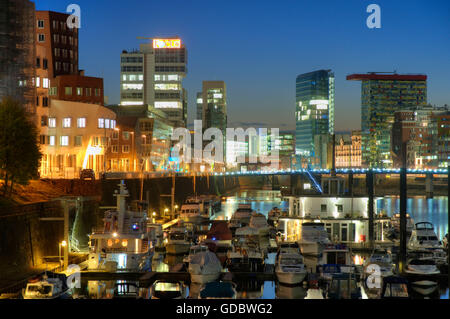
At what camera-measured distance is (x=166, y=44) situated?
6260 inches

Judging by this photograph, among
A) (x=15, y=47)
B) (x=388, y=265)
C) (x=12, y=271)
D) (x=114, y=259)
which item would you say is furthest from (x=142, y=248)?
(x=15, y=47)

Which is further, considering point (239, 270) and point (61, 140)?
point (61, 140)

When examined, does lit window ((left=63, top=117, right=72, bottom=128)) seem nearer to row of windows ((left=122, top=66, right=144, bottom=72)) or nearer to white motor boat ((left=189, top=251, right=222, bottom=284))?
white motor boat ((left=189, top=251, right=222, bottom=284))

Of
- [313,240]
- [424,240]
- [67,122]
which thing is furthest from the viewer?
[67,122]

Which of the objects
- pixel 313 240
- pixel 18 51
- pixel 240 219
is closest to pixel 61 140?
pixel 18 51

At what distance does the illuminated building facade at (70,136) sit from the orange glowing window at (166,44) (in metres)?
94.2

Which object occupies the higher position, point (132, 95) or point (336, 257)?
point (132, 95)

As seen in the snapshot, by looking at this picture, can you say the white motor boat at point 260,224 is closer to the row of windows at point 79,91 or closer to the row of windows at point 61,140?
the row of windows at point 61,140

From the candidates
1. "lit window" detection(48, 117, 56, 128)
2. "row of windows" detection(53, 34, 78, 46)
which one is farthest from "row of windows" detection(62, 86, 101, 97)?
"row of windows" detection(53, 34, 78, 46)

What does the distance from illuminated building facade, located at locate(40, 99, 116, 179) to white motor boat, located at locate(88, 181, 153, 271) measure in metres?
32.5

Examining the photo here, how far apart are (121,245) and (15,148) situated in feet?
53.7

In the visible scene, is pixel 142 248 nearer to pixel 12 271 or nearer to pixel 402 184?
pixel 12 271

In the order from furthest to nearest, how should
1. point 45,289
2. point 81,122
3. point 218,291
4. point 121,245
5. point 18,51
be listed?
1. point 81,122
2. point 18,51
3. point 121,245
4. point 218,291
5. point 45,289

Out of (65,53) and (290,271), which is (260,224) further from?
(65,53)
